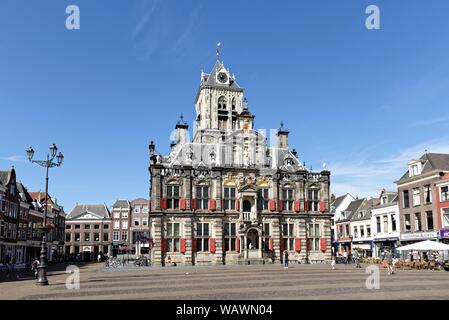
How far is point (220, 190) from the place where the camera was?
152 ft

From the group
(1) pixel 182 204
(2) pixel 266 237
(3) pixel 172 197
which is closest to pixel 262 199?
(2) pixel 266 237

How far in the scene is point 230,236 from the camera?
46125 mm

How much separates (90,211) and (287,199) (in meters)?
60.6

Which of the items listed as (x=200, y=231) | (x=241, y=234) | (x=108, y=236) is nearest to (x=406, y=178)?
(x=241, y=234)

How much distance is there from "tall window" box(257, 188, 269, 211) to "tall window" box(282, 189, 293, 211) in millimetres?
2196

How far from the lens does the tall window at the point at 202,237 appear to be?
45094 millimetres

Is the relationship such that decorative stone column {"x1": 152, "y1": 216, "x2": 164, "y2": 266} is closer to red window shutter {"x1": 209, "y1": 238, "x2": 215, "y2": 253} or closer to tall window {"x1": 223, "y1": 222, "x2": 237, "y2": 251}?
red window shutter {"x1": 209, "y1": 238, "x2": 215, "y2": 253}

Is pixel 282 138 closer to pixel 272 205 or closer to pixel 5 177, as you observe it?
pixel 272 205

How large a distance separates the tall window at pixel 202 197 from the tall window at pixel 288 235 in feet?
31.8

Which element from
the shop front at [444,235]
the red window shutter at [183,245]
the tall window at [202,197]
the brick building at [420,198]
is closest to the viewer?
the shop front at [444,235]

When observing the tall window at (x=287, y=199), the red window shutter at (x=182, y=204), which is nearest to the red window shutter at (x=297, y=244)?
the tall window at (x=287, y=199)

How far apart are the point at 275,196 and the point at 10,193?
34.0 metres

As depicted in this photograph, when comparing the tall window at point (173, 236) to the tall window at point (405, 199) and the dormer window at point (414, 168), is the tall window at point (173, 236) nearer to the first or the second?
the tall window at point (405, 199)
